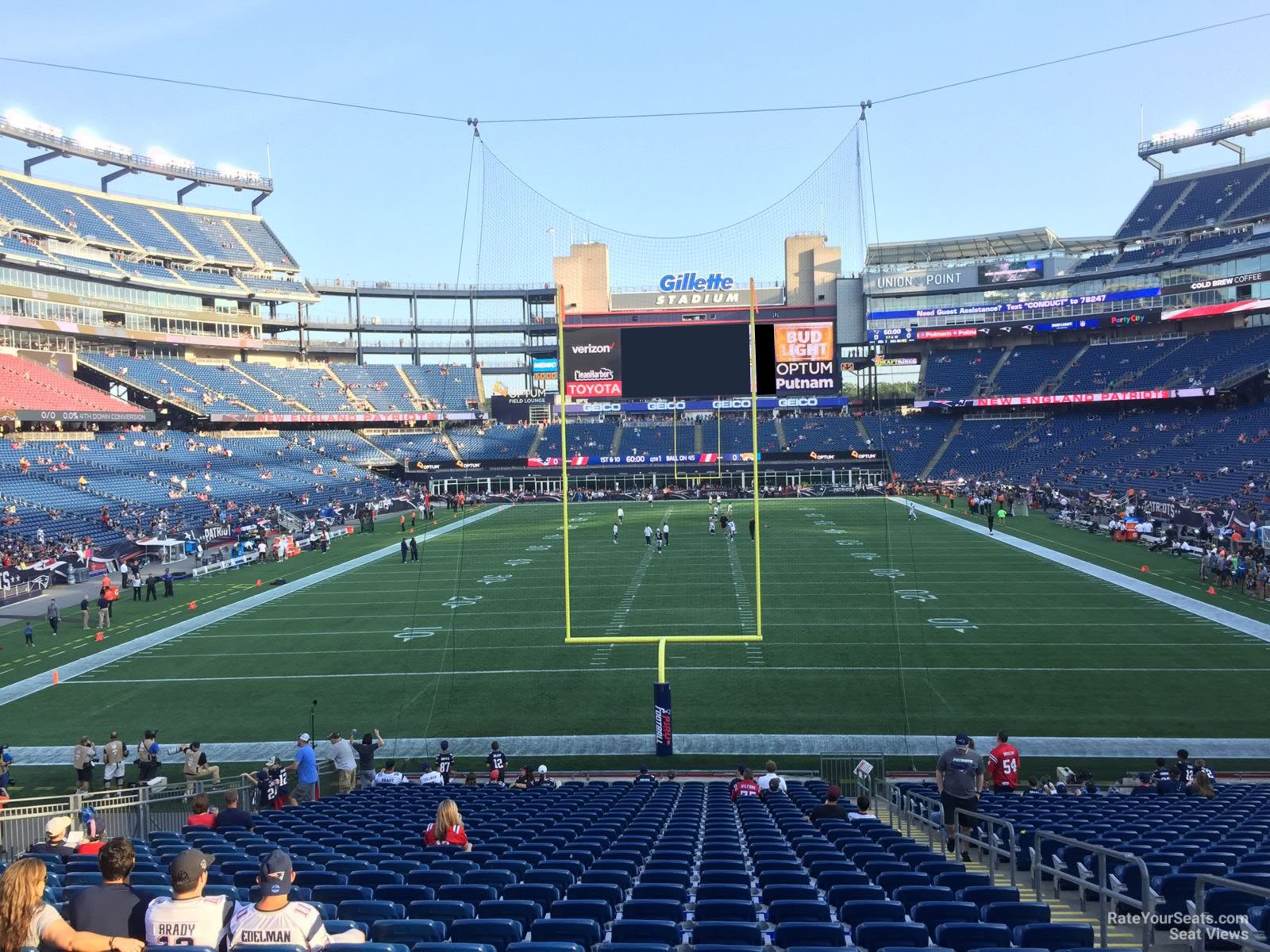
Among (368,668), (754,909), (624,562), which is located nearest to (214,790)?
(368,668)

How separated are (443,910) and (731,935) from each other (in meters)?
1.54

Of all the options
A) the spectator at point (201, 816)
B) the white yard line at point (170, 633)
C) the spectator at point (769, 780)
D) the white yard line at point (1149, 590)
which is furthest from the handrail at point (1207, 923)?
the white yard line at point (1149, 590)

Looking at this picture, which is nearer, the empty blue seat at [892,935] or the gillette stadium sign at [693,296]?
the empty blue seat at [892,935]

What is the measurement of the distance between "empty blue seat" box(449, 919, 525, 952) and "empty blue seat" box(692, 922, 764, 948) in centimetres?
84

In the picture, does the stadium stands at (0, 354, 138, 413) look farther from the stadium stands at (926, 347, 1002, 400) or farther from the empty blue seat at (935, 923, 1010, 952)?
the stadium stands at (926, 347, 1002, 400)

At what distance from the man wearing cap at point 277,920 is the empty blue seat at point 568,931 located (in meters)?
0.95

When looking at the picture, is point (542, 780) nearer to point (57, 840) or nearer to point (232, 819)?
point (232, 819)

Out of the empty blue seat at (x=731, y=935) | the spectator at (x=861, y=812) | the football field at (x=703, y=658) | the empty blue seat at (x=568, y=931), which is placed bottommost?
the football field at (x=703, y=658)

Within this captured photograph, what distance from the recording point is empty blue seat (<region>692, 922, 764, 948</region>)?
3.80 metres

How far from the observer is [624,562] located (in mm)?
30516

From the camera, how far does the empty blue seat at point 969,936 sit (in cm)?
374

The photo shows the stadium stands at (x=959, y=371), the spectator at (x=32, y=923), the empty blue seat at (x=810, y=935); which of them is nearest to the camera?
the spectator at (x=32, y=923)

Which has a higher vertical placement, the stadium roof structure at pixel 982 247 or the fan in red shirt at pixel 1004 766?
the stadium roof structure at pixel 982 247

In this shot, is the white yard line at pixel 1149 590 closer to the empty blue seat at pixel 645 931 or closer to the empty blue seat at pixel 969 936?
the empty blue seat at pixel 969 936
